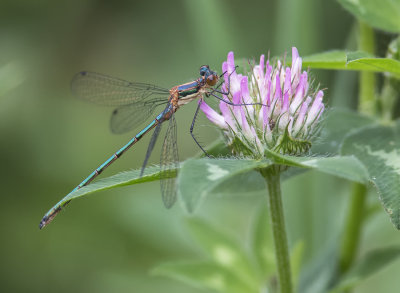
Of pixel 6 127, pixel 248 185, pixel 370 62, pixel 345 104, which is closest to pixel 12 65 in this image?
pixel 6 127

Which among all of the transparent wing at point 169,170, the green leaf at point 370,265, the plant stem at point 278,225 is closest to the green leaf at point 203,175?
the plant stem at point 278,225

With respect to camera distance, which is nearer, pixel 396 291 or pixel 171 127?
pixel 171 127

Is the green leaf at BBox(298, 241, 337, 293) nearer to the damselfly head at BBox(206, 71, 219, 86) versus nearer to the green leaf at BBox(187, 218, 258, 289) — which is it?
the green leaf at BBox(187, 218, 258, 289)

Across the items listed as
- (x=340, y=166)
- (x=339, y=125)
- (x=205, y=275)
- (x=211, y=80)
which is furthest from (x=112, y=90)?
(x=340, y=166)

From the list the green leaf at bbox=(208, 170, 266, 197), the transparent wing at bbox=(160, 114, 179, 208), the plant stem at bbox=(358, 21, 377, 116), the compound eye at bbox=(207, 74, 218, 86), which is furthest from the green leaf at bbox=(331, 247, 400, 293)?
the compound eye at bbox=(207, 74, 218, 86)

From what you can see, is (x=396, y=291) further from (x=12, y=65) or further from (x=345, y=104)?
(x=12, y=65)

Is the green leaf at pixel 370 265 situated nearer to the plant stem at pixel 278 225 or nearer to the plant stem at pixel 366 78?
the plant stem at pixel 278 225
